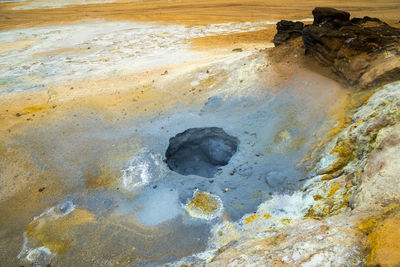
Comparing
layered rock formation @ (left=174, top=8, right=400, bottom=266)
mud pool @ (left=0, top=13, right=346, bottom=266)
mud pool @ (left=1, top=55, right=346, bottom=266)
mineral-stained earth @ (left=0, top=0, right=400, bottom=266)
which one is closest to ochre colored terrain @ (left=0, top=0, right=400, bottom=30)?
mineral-stained earth @ (left=0, top=0, right=400, bottom=266)

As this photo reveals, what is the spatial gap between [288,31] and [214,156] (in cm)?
382

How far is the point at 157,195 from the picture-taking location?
3961 millimetres

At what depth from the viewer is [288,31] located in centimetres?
653

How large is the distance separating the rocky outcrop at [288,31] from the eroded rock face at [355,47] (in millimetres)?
755

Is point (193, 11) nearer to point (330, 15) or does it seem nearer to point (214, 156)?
point (330, 15)

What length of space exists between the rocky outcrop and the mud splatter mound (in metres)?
3.13

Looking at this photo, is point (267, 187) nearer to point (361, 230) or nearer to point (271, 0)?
point (361, 230)

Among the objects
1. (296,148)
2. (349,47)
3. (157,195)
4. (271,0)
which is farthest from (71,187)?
(271,0)

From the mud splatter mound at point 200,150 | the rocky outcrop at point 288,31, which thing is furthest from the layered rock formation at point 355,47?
the mud splatter mound at point 200,150

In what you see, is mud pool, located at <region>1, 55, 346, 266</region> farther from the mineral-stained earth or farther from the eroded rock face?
the eroded rock face

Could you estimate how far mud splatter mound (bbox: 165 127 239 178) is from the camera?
483 cm

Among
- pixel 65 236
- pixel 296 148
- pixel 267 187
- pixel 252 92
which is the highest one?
pixel 252 92

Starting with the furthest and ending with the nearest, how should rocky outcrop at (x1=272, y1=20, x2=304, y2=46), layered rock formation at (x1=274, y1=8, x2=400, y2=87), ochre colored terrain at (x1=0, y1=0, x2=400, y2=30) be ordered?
ochre colored terrain at (x1=0, y1=0, x2=400, y2=30)
rocky outcrop at (x1=272, y1=20, x2=304, y2=46)
layered rock formation at (x1=274, y1=8, x2=400, y2=87)

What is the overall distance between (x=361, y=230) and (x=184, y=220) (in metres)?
2.11
